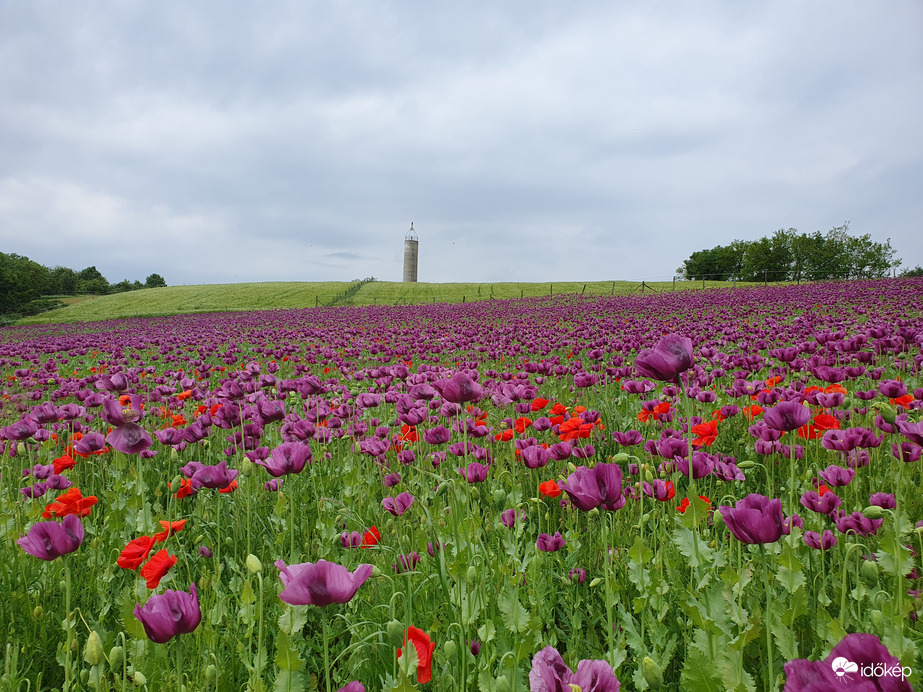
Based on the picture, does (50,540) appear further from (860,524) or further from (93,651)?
(860,524)

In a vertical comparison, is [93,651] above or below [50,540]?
below

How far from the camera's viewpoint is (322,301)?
149 ft

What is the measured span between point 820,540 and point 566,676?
4.97 ft

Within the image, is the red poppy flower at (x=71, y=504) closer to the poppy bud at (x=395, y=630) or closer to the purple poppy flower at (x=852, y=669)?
the poppy bud at (x=395, y=630)

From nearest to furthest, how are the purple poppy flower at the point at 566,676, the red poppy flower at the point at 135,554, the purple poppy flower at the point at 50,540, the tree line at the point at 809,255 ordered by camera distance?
1. the purple poppy flower at the point at 566,676
2. the purple poppy flower at the point at 50,540
3. the red poppy flower at the point at 135,554
4. the tree line at the point at 809,255

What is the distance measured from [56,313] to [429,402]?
5476 cm

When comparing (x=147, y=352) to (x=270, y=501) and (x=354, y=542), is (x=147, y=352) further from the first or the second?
(x=354, y=542)

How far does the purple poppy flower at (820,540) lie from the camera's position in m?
1.98

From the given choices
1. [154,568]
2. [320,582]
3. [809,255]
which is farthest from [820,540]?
[809,255]

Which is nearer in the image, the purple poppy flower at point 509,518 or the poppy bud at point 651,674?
the poppy bud at point 651,674

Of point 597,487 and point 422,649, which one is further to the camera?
point 597,487

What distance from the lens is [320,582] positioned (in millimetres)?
1172

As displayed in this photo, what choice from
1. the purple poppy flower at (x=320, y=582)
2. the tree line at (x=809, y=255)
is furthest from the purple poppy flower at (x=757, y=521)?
the tree line at (x=809, y=255)

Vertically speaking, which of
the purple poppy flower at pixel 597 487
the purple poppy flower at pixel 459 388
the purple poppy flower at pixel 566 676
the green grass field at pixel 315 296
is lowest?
the purple poppy flower at pixel 566 676
